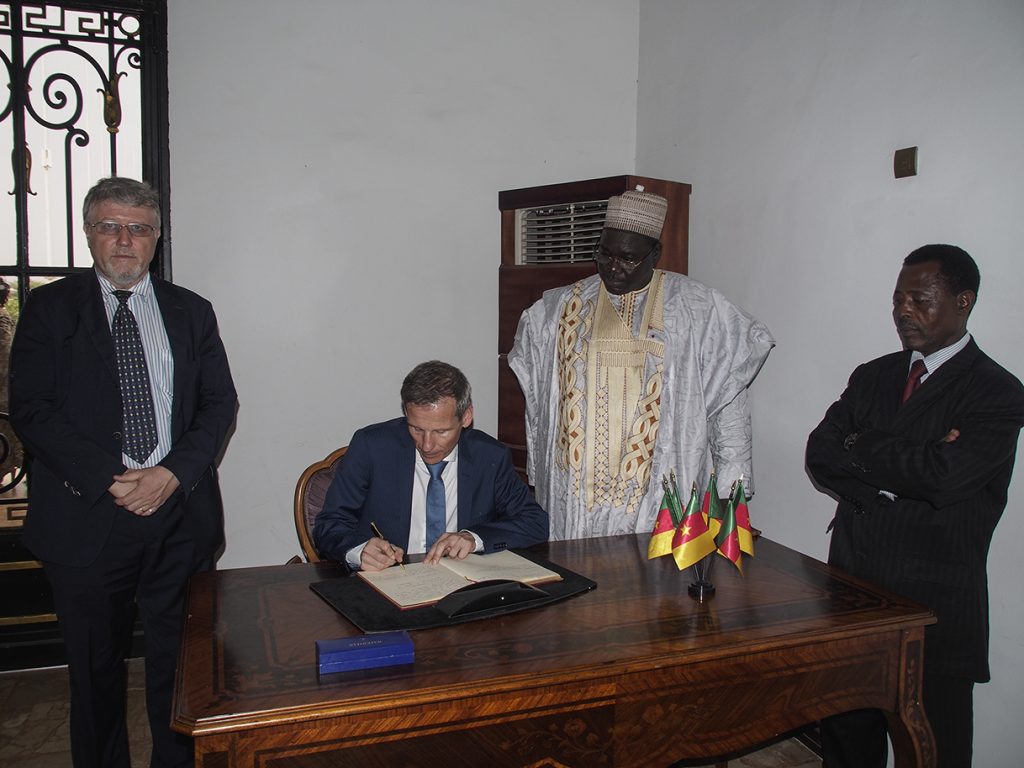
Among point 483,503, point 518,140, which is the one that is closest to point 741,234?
point 518,140

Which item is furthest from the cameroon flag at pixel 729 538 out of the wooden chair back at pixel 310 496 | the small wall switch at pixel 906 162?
the small wall switch at pixel 906 162

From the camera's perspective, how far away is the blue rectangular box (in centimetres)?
151

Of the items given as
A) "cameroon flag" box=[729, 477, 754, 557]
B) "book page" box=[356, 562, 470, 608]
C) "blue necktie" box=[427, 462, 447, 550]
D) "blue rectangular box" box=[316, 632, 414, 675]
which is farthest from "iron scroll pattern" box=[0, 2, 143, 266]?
"cameroon flag" box=[729, 477, 754, 557]

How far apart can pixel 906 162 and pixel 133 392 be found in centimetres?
246

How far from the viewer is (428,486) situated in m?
2.37

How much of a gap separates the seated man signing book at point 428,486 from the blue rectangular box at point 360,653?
61 cm

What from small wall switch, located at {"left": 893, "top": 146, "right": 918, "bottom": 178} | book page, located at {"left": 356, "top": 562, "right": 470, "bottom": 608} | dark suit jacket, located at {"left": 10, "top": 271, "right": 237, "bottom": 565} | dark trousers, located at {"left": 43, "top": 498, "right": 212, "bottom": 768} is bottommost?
dark trousers, located at {"left": 43, "top": 498, "right": 212, "bottom": 768}

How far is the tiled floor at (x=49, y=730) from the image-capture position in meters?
2.82

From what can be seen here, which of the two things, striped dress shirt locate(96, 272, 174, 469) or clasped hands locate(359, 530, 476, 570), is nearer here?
clasped hands locate(359, 530, 476, 570)

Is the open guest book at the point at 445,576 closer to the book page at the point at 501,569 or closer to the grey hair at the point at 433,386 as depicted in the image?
the book page at the point at 501,569

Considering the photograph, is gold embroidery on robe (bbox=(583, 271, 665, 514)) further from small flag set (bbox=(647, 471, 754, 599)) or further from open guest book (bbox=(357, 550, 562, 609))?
open guest book (bbox=(357, 550, 562, 609))

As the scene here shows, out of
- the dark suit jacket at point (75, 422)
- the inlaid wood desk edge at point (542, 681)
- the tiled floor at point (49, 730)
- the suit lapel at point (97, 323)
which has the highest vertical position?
the suit lapel at point (97, 323)

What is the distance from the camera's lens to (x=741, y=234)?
3.36 meters

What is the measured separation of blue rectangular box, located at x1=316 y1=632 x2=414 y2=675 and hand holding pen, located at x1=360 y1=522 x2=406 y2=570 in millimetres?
431
